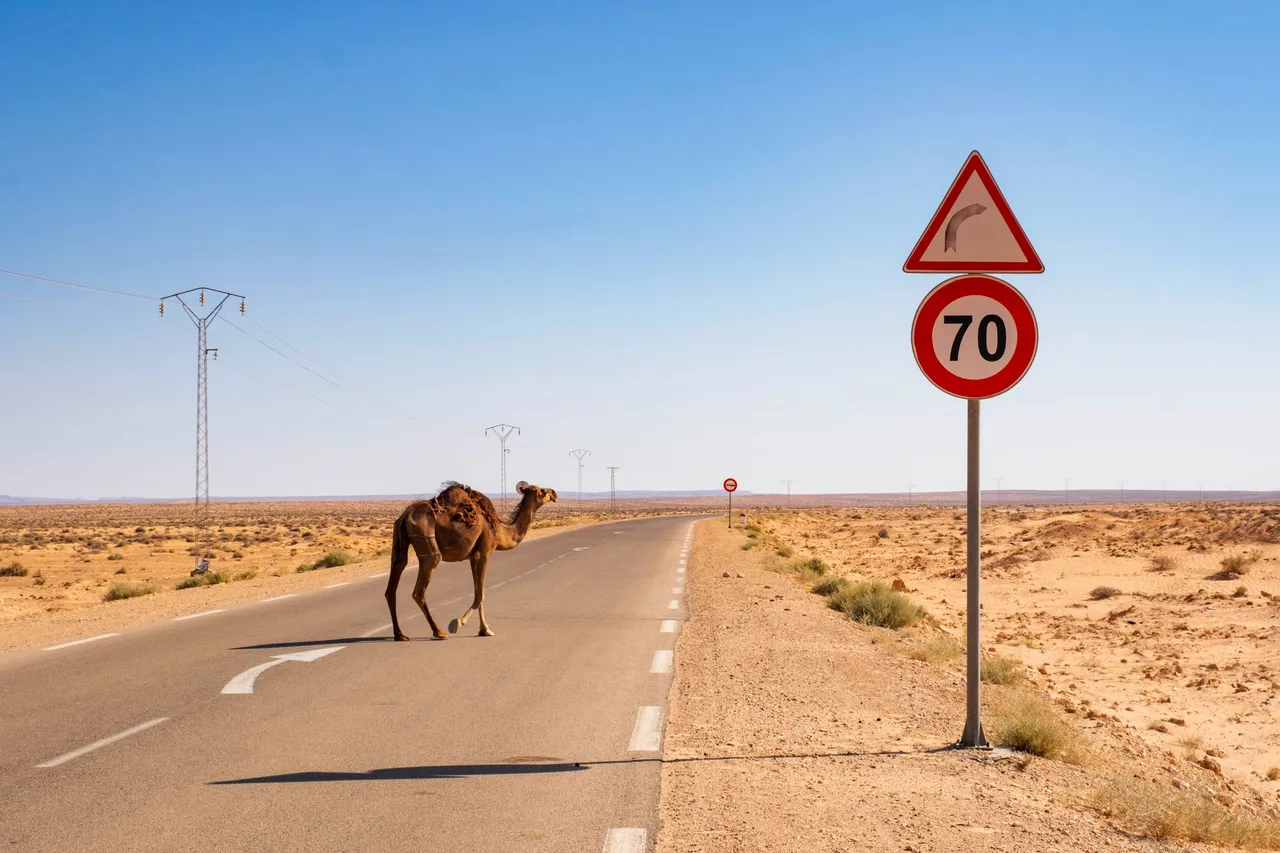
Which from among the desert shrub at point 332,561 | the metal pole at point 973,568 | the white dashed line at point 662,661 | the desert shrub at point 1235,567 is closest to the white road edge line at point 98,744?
the white dashed line at point 662,661

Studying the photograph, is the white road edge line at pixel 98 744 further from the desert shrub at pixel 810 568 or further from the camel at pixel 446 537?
the desert shrub at pixel 810 568

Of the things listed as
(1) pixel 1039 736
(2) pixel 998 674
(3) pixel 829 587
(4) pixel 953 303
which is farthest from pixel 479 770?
(3) pixel 829 587

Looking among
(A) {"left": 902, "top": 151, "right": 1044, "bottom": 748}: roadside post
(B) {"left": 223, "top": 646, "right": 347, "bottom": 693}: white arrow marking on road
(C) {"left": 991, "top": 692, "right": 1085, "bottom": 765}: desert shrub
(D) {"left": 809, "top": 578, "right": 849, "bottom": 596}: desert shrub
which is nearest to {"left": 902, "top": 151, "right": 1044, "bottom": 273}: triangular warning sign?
(A) {"left": 902, "top": 151, "right": 1044, "bottom": 748}: roadside post

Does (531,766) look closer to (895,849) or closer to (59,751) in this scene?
(895,849)

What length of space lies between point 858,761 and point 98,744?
5504 millimetres

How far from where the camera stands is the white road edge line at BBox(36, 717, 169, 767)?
7.00 metres

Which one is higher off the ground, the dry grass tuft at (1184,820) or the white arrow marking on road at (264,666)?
the dry grass tuft at (1184,820)

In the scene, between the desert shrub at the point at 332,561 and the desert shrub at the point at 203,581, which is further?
the desert shrub at the point at 332,561

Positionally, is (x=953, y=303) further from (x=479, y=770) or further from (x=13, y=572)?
(x=13, y=572)

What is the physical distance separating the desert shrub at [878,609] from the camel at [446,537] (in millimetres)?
6633

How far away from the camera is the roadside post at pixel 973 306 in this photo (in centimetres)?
697

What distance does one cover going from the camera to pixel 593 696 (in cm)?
939

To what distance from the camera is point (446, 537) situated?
1273cm

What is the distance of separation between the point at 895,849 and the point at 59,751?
584 cm
